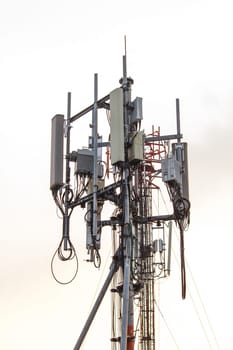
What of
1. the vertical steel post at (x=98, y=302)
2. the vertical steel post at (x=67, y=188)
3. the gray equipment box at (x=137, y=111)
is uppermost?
the gray equipment box at (x=137, y=111)

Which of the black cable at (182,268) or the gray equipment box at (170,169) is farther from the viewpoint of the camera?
the gray equipment box at (170,169)

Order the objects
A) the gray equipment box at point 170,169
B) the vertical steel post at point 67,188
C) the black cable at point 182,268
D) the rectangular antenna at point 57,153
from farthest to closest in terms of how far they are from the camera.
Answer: the rectangular antenna at point 57,153, the gray equipment box at point 170,169, the vertical steel post at point 67,188, the black cable at point 182,268

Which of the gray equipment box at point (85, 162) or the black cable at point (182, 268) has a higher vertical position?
the gray equipment box at point (85, 162)

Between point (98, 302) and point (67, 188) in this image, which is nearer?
point (98, 302)

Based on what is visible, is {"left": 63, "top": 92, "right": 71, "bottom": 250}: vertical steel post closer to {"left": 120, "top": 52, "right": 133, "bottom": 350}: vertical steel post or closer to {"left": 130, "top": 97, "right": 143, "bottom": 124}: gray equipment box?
{"left": 120, "top": 52, "right": 133, "bottom": 350}: vertical steel post

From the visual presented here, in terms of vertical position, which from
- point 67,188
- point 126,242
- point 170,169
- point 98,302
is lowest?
point 98,302

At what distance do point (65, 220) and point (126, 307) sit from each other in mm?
2975

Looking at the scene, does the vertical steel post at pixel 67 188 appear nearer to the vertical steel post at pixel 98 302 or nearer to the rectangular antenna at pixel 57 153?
the rectangular antenna at pixel 57 153

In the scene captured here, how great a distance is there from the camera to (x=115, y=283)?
49.9 ft

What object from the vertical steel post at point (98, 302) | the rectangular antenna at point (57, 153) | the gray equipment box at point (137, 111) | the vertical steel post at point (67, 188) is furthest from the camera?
the rectangular antenna at point (57, 153)

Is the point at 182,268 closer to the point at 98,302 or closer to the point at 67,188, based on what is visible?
the point at 98,302

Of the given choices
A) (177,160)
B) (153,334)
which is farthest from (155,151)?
(177,160)

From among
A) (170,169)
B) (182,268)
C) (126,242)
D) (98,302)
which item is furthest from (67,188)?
(182,268)

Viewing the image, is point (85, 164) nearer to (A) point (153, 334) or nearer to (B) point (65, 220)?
(B) point (65, 220)
